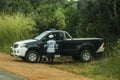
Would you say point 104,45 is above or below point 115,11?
below

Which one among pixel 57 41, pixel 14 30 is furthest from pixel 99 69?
pixel 14 30

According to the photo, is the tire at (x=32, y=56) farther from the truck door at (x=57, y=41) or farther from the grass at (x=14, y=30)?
the grass at (x=14, y=30)

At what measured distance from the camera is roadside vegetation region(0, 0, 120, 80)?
21328mm

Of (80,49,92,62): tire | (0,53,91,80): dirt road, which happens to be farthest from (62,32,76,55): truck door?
(0,53,91,80): dirt road

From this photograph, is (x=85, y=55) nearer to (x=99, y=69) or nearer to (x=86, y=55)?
(x=86, y=55)

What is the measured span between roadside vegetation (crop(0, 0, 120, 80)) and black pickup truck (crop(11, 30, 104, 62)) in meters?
0.67

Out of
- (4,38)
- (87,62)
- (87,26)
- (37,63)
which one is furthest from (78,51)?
(4,38)

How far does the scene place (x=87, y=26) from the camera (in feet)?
94.2

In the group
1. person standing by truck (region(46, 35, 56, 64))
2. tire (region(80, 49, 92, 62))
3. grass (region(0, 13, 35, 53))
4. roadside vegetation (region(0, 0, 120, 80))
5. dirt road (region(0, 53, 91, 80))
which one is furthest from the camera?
grass (region(0, 13, 35, 53))

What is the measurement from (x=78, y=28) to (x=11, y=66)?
8.65 m

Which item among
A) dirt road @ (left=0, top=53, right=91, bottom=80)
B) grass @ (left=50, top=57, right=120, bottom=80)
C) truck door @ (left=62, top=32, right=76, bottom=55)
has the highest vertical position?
truck door @ (left=62, top=32, right=76, bottom=55)

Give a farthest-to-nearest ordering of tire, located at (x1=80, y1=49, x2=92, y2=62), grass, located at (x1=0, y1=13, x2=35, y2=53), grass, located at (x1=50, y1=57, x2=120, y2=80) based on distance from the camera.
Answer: grass, located at (x1=0, y1=13, x2=35, y2=53), tire, located at (x1=80, y1=49, x2=92, y2=62), grass, located at (x1=50, y1=57, x2=120, y2=80)

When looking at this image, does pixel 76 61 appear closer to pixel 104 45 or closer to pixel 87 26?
pixel 104 45

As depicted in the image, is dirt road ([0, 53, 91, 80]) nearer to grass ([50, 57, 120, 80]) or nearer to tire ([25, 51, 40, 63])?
grass ([50, 57, 120, 80])
